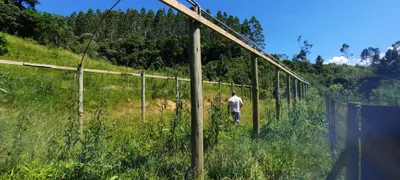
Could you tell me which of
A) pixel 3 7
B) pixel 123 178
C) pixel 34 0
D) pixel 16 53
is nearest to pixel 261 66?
pixel 16 53

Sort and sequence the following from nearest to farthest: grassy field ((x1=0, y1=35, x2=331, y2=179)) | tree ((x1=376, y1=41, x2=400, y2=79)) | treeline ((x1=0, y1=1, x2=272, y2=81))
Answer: grassy field ((x1=0, y1=35, x2=331, y2=179)) < tree ((x1=376, y1=41, x2=400, y2=79)) < treeline ((x1=0, y1=1, x2=272, y2=81))

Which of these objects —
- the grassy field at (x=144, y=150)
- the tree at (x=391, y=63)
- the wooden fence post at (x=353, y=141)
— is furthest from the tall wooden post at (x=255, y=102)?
the wooden fence post at (x=353, y=141)

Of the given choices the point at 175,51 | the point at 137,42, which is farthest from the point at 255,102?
the point at 137,42

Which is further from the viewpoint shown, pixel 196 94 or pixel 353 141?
pixel 196 94

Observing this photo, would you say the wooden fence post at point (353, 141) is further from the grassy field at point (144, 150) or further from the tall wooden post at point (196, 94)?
the tall wooden post at point (196, 94)

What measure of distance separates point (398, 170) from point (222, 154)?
277cm

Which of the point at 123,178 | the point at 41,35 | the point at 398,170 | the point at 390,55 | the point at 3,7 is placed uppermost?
the point at 3,7

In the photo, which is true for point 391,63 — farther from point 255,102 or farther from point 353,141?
point 255,102

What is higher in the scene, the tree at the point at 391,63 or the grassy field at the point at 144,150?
the tree at the point at 391,63

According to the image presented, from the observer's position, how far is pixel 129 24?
9362cm

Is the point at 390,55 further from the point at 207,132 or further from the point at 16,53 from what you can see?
the point at 16,53

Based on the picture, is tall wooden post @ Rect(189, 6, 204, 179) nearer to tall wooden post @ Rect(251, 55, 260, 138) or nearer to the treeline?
tall wooden post @ Rect(251, 55, 260, 138)

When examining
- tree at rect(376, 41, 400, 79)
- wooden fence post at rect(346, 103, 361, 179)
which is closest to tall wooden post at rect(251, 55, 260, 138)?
tree at rect(376, 41, 400, 79)

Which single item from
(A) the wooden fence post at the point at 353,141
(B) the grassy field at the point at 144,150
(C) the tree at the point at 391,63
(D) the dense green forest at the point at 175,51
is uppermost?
(D) the dense green forest at the point at 175,51
